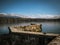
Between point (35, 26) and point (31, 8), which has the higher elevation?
point (31, 8)

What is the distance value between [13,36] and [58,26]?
1.61 metres

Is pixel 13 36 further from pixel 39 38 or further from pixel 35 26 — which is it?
pixel 35 26

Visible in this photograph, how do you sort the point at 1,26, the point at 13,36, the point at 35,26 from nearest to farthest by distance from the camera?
1. the point at 13,36
2. the point at 35,26
3. the point at 1,26

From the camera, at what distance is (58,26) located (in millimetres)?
3297

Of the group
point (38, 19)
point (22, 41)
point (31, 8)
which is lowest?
point (22, 41)

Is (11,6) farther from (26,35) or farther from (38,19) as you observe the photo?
(26,35)

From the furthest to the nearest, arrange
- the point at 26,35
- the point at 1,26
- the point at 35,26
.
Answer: the point at 1,26 < the point at 35,26 < the point at 26,35

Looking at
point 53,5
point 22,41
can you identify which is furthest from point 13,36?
point 53,5

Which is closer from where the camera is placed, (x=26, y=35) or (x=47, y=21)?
(x=26, y=35)

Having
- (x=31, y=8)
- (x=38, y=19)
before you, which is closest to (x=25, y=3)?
(x=31, y=8)

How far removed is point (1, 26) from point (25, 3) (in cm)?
82

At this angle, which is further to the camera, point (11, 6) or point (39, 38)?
point (11, 6)

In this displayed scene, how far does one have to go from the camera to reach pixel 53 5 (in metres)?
3.15

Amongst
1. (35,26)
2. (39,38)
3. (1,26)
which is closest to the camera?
(39,38)
